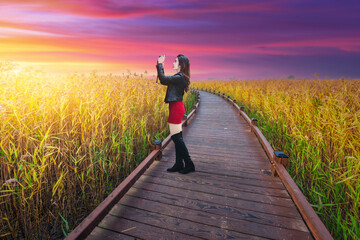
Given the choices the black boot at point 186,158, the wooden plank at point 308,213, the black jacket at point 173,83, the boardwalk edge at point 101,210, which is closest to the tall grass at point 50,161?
the boardwalk edge at point 101,210

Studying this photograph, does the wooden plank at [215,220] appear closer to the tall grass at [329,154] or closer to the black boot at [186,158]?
the tall grass at [329,154]

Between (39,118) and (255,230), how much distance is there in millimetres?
3676

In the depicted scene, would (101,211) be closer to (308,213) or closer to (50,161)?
(50,161)

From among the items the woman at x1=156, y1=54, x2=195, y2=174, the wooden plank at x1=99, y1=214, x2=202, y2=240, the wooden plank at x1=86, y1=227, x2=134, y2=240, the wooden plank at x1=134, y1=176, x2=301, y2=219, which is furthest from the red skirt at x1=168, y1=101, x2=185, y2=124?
the wooden plank at x1=86, y1=227, x2=134, y2=240

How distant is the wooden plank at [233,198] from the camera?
257 cm

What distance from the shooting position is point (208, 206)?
8.66ft

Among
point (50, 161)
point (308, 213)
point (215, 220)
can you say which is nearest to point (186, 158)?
point (215, 220)

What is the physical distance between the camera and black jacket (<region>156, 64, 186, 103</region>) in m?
3.08

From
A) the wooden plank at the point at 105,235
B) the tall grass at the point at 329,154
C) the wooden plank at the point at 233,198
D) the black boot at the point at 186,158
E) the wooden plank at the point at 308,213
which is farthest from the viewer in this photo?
the black boot at the point at 186,158

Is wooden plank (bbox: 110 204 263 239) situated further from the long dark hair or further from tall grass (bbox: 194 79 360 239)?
the long dark hair

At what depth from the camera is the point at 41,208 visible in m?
2.37

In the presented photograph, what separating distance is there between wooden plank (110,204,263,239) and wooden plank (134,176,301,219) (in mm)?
496

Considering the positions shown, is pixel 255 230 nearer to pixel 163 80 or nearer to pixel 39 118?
pixel 163 80

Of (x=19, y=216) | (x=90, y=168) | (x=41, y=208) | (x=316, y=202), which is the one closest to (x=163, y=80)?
(x=90, y=168)
